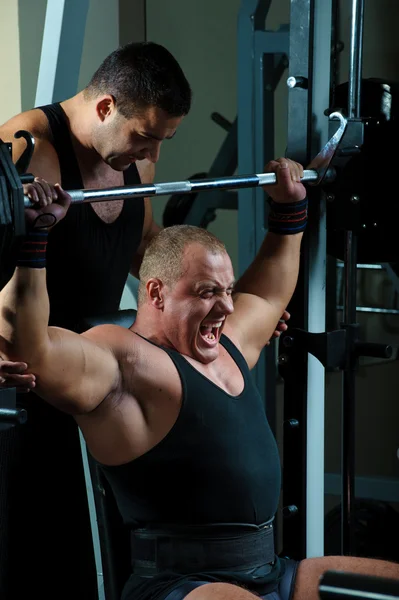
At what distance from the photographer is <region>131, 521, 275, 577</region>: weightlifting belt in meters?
2.04

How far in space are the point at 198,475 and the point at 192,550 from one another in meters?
0.16

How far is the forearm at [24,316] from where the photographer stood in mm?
1732

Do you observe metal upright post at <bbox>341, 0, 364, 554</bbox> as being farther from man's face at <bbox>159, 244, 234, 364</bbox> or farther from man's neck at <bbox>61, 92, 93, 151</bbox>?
man's neck at <bbox>61, 92, 93, 151</bbox>

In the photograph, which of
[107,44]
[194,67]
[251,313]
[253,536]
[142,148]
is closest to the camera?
[253,536]

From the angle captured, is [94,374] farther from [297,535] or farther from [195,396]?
[297,535]

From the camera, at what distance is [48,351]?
1.80 metres

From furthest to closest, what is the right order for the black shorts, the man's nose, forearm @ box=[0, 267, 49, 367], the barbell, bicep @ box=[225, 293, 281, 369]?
bicep @ box=[225, 293, 281, 369], the man's nose, the black shorts, forearm @ box=[0, 267, 49, 367], the barbell

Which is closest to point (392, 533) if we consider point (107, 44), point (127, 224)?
point (127, 224)

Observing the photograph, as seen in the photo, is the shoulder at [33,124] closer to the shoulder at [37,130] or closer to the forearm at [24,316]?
the shoulder at [37,130]

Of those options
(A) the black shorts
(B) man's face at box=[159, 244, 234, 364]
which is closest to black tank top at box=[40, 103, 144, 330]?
(B) man's face at box=[159, 244, 234, 364]

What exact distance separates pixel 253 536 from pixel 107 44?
3109 millimetres

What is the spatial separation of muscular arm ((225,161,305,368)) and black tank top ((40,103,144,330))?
1.08ft

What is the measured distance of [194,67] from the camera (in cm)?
494

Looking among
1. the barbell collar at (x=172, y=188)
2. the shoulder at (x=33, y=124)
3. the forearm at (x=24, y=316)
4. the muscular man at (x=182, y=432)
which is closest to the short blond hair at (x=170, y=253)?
the muscular man at (x=182, y=432)
